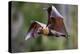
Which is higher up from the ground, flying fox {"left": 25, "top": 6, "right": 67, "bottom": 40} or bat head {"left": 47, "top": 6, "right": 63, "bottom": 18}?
bat head {"left": 47, "top": 6, "right": 63, "bottom": 18}

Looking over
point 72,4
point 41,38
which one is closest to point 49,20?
point 41,38

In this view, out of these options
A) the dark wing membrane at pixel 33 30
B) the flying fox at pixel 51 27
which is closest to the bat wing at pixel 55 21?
the flying fox at pixel 51 27

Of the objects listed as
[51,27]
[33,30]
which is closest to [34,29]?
[33,30]

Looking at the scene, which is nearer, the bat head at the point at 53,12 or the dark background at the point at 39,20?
the dark background at the point at 39,20

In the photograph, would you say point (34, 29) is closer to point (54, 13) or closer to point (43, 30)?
point (43, 30)

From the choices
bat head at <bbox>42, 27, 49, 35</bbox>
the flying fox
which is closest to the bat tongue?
the flying fox

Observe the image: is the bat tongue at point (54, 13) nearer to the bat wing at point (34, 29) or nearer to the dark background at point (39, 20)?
the dark background at point (39, 20)

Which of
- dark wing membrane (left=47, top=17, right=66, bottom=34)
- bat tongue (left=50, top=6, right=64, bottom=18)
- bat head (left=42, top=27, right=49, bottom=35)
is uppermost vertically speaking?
bat tongue (left=50, top=6, right=64, bottom=18)

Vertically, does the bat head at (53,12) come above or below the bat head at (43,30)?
above

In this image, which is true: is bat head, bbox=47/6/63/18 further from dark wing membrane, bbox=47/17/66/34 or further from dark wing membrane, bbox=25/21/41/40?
dark wing membrane, bbox=25/21/41/40

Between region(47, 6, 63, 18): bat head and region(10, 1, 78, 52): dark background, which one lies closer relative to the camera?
region(10, 1, 78, 52): dark background
